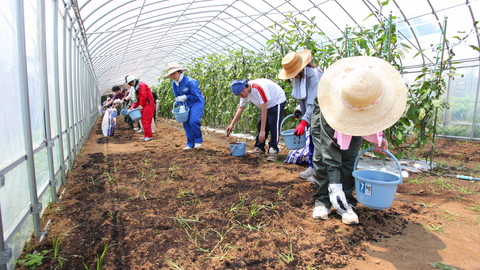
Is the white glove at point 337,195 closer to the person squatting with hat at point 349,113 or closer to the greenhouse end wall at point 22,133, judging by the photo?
the person squatting with hat at point 349,113

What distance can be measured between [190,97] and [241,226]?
3413 mm

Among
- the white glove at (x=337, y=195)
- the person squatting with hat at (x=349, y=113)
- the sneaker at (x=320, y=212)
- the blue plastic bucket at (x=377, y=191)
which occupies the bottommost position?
the sneaker at (x=320, y=212)

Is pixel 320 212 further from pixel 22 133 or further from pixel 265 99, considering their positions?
pixel 22 133

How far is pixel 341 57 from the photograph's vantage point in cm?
420

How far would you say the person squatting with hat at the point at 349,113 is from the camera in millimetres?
1818

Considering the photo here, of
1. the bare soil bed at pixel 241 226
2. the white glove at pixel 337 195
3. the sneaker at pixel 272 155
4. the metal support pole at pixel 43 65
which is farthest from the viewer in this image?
the sneaker at pixel 272 155

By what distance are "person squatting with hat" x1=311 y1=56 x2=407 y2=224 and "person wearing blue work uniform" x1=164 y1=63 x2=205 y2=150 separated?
3.24 meters

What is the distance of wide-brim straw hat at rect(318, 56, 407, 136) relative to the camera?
1.80 m

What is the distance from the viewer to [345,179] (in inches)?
92.7

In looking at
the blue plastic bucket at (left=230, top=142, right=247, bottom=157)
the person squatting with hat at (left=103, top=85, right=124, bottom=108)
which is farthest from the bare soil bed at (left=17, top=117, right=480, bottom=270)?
the person squatting with hat at (left=103, top=85, right=124, bottom=108)

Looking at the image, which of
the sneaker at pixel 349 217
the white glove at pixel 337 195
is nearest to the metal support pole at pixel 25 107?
the white glove at pixel 337 195

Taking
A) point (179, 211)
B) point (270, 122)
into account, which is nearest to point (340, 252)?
point (179, 211)

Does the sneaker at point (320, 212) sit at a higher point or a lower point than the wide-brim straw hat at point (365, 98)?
lower

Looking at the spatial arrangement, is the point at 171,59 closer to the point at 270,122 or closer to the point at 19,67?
the point at 270,122
